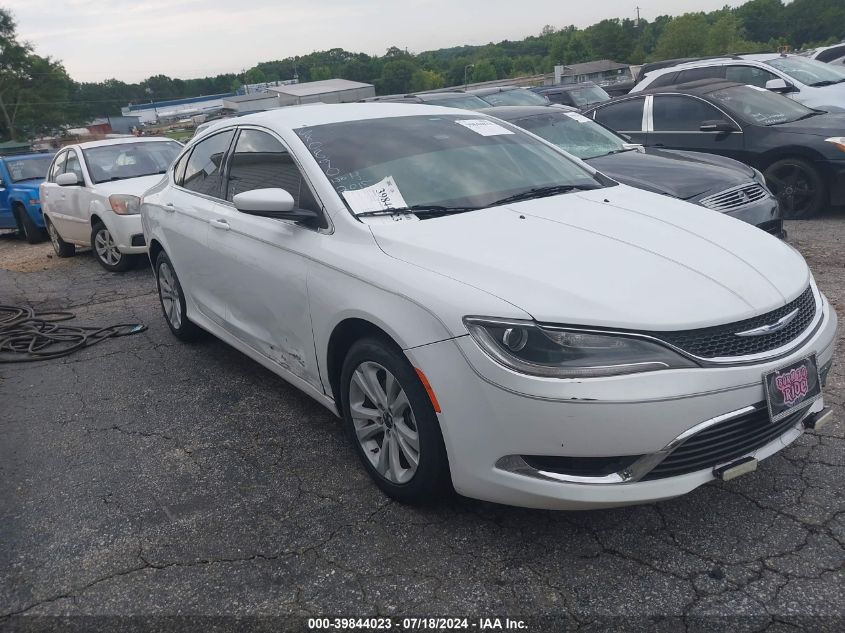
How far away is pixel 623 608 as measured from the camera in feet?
8.05

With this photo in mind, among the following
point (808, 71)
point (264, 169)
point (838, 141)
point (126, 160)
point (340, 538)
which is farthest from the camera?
point (808, 71)

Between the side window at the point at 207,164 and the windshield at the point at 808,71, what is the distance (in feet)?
33.4

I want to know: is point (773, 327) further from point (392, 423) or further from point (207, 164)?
point (207, 164)

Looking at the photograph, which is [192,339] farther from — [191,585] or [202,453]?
[191,585]

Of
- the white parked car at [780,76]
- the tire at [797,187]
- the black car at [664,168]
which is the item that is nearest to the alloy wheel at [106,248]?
the black car at [664,168]

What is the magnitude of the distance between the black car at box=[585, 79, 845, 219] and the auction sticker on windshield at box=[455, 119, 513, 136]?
4717 millimetres

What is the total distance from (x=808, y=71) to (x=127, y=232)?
10948mm

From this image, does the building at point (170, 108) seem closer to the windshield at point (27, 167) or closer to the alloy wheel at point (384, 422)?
the windshield at point (27, 167)

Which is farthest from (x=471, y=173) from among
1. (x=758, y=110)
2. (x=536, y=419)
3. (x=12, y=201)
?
(x=12, y=201)

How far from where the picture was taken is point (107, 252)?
356 inches

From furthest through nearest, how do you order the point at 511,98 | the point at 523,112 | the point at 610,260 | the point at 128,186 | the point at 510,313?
the point at 511,98 < the point at 128,186 < the point at 523,112 < the point at 610,260 < the point at 510,313

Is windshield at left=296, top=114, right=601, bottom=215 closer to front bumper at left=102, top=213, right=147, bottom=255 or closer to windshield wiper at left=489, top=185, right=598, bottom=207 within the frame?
windshield wiper at left=489, top=185, right=598, bottom=207

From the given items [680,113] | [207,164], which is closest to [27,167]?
[207,164]

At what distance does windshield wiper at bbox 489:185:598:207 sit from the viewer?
3.54 meters
